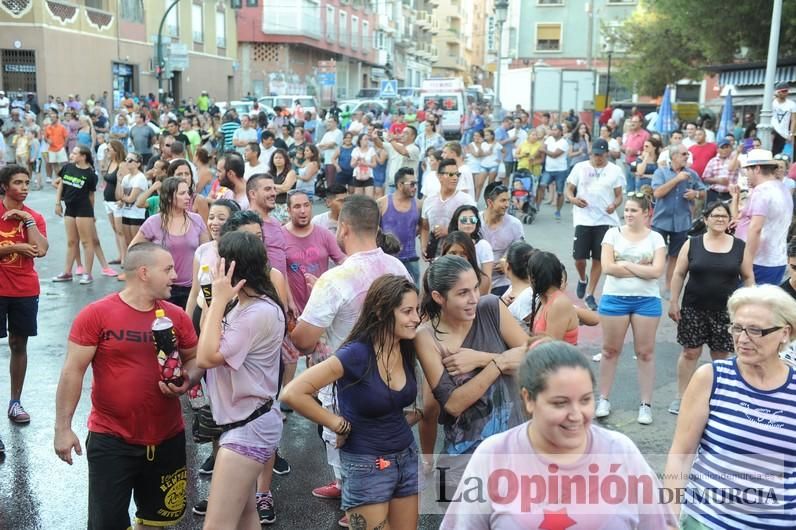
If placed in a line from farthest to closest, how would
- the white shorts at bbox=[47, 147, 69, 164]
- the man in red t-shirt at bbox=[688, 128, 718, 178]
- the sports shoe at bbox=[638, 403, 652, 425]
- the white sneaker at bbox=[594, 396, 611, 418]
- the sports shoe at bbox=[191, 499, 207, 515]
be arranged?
the white shorts at bbox=[47, 147, 69, 164] < the man in red t-shirt at bbox=[688, 128, 718, 178] < the white sneaker at bbox=[594, 396, 611, 418] < the sports shoe at bbox=[638, 403, 652, 425] < the sports shoe at bbox=[191, 499, 207, 515]

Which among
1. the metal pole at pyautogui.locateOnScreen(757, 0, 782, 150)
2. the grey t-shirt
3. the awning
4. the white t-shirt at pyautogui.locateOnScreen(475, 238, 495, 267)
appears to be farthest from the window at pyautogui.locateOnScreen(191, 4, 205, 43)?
the white t-shirt at pyautogui.locateOnScreen(475, 238, 495, 267)

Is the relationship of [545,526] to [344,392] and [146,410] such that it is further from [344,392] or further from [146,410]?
[146,410]

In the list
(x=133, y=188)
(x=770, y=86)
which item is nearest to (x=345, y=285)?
(x=133, y=188)

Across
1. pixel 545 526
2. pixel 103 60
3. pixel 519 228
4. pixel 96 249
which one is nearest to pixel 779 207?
pixel 519 228

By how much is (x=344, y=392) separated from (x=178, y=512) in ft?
3.58

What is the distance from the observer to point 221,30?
4594 cm

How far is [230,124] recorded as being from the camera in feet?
62.0

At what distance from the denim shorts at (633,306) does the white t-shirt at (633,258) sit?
0.13 ft

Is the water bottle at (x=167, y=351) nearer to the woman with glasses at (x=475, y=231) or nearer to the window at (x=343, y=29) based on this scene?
the woman with glasses at (x=475, y=231)

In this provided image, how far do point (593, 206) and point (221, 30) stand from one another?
40.5m

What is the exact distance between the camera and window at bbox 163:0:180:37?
38975mm

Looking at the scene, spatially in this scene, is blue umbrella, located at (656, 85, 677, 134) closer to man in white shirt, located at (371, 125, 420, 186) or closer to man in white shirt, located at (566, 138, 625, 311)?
man in white shirt, located at (371, 125, 420, 186)

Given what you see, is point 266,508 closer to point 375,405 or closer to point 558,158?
point 375,405

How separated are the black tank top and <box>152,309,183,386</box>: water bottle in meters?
4.06
